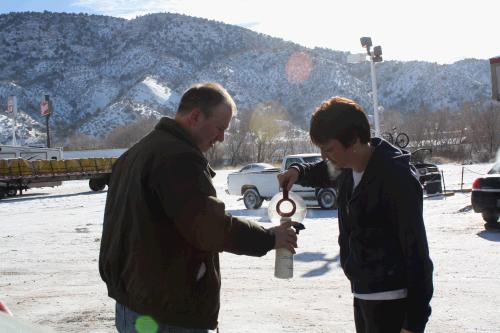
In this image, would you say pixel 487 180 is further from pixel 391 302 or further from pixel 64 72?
pixel 64 72

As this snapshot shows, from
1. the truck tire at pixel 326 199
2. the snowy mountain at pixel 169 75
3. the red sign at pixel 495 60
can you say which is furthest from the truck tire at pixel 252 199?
the snowy mountain at pixel 169 75

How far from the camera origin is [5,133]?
5236 inches

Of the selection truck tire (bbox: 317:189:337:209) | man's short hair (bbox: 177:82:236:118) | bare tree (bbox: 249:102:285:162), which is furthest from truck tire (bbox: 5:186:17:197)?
bare tree (bbox: 249:102:285:162)

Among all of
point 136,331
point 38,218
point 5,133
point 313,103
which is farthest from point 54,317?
point 313,103

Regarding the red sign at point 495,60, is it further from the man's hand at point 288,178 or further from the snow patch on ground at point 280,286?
the man's hand at point 288,178

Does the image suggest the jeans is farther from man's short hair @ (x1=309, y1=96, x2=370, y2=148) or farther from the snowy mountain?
the snowy mountain

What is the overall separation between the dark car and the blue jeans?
948cm

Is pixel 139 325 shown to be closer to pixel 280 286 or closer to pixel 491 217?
pixel 280 286

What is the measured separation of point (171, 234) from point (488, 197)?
9.70 meters

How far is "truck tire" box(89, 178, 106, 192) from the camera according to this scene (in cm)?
3509

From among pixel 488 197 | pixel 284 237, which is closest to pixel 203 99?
pixel 284 237

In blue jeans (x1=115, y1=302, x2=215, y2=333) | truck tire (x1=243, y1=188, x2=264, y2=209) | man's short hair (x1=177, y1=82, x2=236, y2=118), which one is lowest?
truck tire (x1=243, y1=188, x2=264, y2=209)

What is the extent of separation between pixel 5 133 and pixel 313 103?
78899 millimetres

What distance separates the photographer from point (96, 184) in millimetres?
35156
